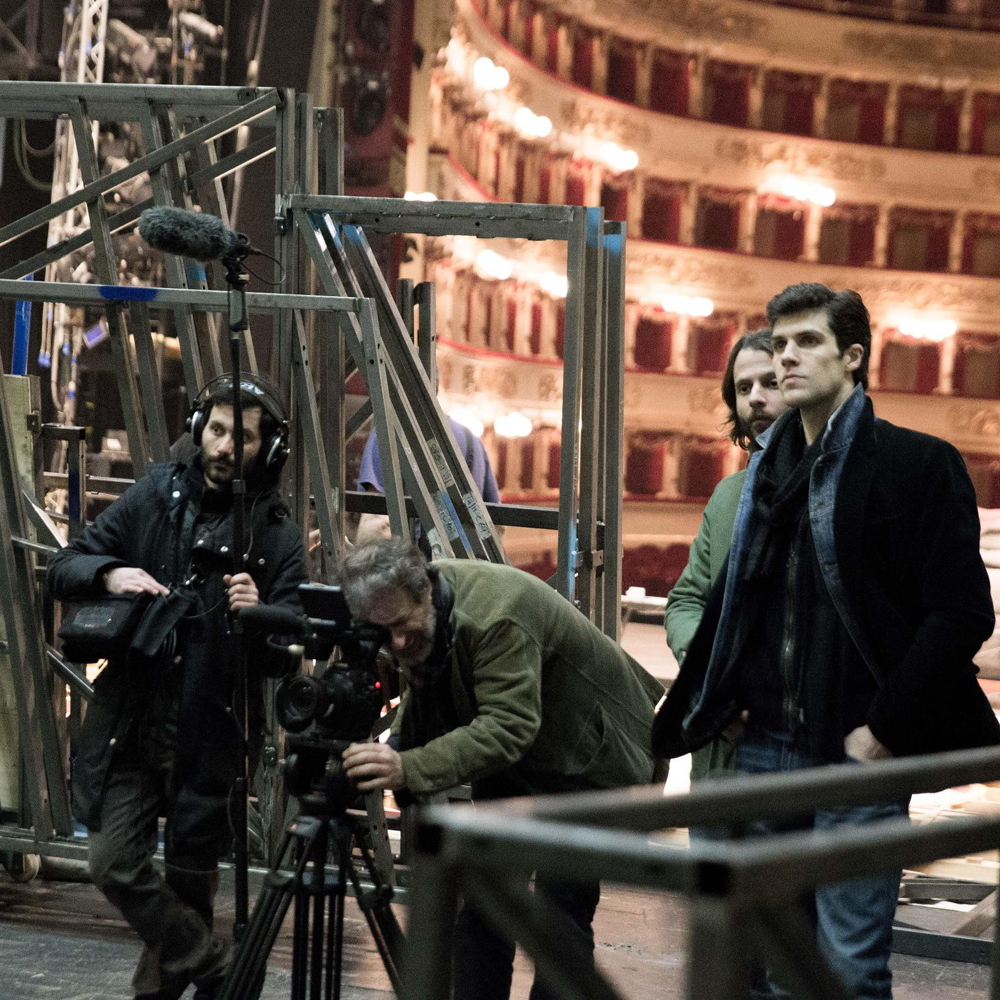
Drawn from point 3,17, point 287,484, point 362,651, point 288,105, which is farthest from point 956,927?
point 3,17

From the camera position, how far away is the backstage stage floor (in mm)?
3896

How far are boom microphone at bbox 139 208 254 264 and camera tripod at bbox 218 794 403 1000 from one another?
1.42m

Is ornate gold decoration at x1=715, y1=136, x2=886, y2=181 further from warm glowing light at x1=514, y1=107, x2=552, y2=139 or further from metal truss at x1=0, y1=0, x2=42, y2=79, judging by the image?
metal truss at x1=0, y1=0, x2=42, y2=79

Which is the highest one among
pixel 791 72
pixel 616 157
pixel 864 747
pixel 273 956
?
pixel 791 72

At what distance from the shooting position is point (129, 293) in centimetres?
420

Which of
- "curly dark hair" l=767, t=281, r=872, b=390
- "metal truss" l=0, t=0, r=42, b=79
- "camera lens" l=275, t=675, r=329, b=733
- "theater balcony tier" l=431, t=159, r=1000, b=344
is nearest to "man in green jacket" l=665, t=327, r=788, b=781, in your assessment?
"curly dark hair" l=767, t=281, r=872, b=390

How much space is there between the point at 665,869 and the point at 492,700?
1.63 meters

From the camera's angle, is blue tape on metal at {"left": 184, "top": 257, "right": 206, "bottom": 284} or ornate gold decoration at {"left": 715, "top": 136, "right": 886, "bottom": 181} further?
ornate gold decoration at {"left": 715, "top": 136, "right": 886, "bottom": 181}

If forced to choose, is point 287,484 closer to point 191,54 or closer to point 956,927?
point 956,927

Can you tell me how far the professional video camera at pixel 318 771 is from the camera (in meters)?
2.68

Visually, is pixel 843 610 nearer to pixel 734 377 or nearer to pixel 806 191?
pixel 734 377

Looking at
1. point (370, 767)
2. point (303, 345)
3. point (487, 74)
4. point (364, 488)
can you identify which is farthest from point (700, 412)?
point (370, 767)

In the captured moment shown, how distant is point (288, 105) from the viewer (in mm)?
4340

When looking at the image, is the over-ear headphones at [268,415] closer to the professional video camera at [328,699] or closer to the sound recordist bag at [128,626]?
the sound recordist bag at [128,626]
